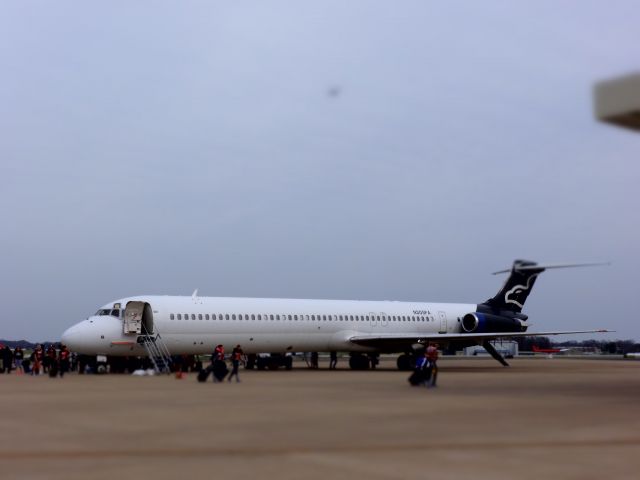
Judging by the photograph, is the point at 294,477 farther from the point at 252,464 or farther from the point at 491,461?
the point at 491,461

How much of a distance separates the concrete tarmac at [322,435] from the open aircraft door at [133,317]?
1112cm

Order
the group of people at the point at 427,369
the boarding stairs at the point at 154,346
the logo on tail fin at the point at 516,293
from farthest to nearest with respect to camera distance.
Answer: the logo on tail fin at the point at 516,293, the boarding stairs at the point at 154,346, the group of people at the point at 427,369

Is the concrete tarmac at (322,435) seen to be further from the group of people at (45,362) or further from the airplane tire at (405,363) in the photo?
the airplane tire at (405,363)

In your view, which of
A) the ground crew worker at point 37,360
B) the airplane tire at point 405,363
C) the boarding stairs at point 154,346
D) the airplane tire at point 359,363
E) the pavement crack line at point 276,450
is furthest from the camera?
the airplane tire at point 359,363

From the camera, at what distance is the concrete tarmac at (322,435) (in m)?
8.17

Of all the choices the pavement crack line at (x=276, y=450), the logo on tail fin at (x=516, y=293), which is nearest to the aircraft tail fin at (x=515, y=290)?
the logo on tail fin at (x=516, y=293)

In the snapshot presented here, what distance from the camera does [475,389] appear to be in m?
20.2

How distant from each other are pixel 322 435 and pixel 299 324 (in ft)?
76.9

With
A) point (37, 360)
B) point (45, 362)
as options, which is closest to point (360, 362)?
point (45, 362)

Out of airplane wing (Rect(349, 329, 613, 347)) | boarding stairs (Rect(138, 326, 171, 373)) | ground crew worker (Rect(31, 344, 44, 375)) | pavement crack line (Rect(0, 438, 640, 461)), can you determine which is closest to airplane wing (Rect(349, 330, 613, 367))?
airplane wing (Rect(349, 329, 613, 347))

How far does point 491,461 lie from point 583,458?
1.10 m

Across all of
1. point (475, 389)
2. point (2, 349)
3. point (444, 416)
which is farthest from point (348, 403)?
point (2, 349)

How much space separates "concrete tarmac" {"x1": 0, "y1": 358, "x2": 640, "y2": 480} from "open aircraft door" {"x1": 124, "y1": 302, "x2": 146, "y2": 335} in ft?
36.5

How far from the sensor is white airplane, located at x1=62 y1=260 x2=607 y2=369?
29.9 metres
